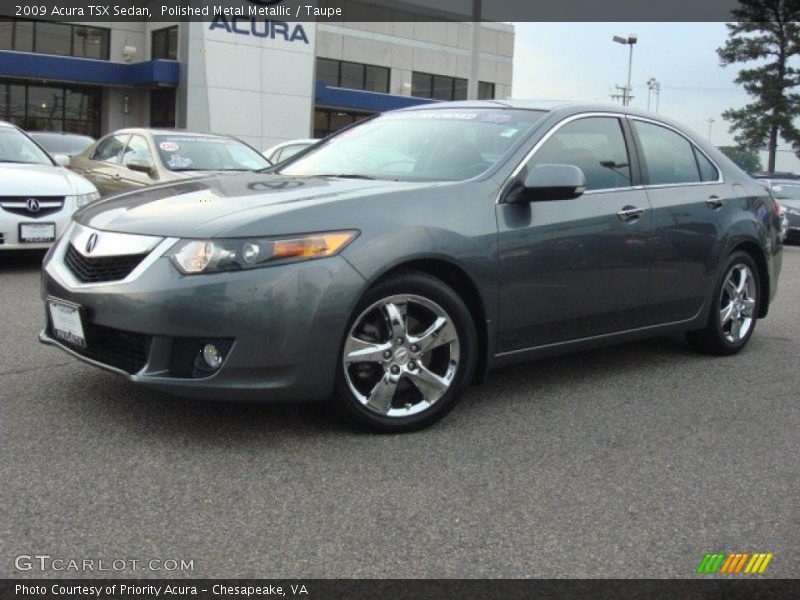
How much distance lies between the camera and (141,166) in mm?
10094

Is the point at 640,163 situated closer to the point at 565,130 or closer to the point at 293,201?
the point at 565,130

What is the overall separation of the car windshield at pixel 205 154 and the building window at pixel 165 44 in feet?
73.7

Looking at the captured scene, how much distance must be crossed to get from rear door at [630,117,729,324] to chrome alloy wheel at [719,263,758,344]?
0.37 metres

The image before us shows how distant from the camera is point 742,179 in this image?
6.02 m

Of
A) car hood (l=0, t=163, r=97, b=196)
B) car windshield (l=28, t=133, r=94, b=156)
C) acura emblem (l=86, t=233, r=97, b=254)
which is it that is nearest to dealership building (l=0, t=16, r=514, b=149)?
car windshield (l=28, t=133, r=94, b=156)

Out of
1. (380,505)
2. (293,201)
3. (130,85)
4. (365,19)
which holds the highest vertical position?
(365,19)

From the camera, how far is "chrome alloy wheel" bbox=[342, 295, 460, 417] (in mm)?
3877

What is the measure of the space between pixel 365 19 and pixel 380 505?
4389cm

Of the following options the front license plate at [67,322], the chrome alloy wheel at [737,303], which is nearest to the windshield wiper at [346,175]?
the front license plate at [67,322]

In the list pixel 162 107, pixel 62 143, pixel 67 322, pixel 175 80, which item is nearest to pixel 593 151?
pixel 67 322

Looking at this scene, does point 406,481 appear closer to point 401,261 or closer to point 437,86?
point 401,261

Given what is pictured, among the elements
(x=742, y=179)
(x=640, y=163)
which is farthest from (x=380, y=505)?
(x=742, y=179)

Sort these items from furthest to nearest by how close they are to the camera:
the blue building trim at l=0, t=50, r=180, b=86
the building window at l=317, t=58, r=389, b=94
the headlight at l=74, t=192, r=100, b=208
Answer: the building window at l=317, t=58, r=389, b=94 → the blue building trim at l=0, t=50, r=180, b=86 → the headlight at l=74, t=192, r=100, b=208

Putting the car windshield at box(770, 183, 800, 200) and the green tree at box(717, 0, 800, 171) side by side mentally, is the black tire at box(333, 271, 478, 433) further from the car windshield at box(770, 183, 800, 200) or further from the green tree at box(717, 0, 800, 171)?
the green tree at box(717, 0, 800, 171)
